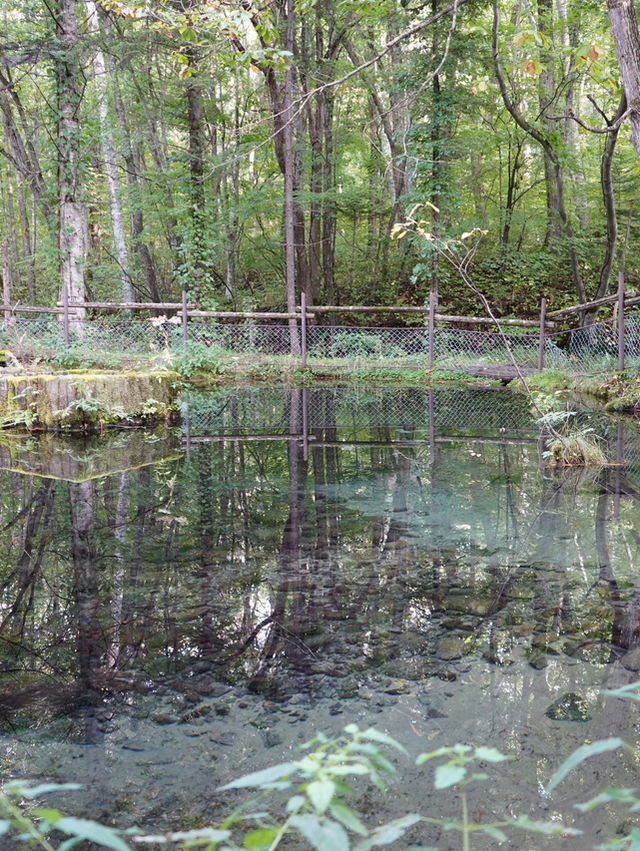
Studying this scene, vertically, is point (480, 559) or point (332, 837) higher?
point (332, 837)

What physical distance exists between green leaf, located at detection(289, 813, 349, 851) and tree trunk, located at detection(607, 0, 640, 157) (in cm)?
541

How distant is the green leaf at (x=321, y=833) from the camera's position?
25.0 inches

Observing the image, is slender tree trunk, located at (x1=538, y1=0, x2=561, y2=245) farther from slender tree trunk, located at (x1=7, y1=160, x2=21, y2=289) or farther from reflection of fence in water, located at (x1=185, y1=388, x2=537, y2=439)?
slender tree trunk, located at (x1=7, y1=160, x2=21, y2=289)

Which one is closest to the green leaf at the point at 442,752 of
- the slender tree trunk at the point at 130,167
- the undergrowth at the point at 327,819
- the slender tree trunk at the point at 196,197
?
the undergrowth at the point at 327,819

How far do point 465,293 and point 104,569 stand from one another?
1756 cm

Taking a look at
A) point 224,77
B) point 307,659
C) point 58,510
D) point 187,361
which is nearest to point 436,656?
point 307,659

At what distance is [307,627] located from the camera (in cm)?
224

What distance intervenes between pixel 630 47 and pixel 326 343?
32.4 feet

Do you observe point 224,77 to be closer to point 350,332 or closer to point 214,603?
point 350,332

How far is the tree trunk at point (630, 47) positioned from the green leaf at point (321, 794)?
538 centimetres

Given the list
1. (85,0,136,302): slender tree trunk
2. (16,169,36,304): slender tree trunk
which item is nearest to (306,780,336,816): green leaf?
(85,0,136,302): slender tree trunk

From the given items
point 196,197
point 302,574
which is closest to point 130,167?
point 196,197

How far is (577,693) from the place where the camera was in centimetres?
180

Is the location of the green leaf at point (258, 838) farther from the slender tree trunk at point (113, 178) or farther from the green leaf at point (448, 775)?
the slender tree trunk at point (113, 178)
